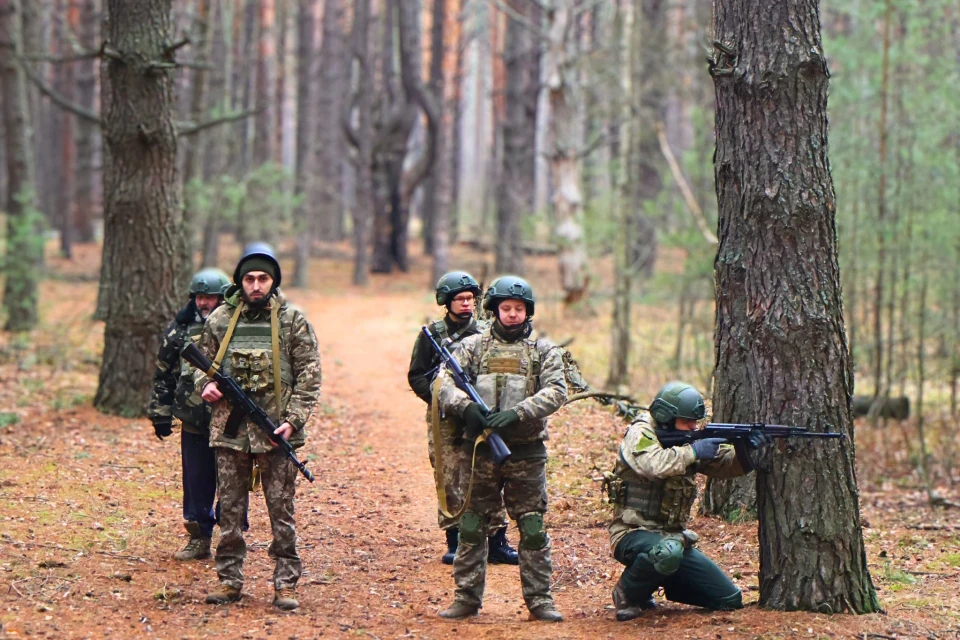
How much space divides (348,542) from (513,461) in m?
2.33

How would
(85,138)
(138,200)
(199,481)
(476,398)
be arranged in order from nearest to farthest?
(476,398) < (199,481) < (138,200) < (85,138)

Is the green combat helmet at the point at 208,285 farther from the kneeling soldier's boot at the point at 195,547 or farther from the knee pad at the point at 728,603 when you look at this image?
the knee pad at the point at 728,603

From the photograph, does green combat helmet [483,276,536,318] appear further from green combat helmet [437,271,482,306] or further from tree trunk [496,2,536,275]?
tree trunk [496,2,536,275]

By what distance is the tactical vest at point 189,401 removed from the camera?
6.84 m

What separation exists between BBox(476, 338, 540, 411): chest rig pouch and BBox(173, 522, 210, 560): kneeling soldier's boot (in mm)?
2370

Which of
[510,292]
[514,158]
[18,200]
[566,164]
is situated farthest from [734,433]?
[514,158]

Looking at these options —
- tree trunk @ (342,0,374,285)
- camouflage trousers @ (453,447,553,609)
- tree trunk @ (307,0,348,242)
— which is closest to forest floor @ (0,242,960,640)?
camouflage trousers @ (453,447,553,609)

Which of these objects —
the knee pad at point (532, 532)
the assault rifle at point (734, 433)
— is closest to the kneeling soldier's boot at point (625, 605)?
the knee pad at point (532, 532)

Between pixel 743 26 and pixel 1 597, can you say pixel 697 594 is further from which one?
pixel 1 597

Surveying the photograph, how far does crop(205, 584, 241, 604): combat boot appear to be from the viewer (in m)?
6.00

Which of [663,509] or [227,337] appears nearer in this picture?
[663,509]

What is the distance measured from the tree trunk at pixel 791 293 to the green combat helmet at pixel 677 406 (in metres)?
0.38

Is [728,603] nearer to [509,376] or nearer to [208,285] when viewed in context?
[509,376]

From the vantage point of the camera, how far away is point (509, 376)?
598 cm
